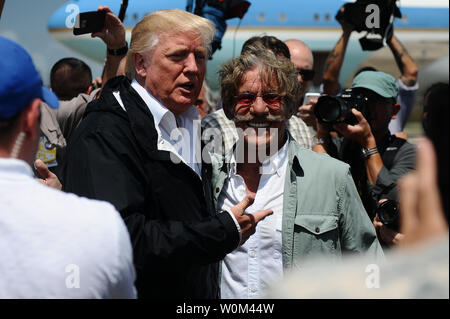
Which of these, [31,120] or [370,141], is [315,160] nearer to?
[370,141]

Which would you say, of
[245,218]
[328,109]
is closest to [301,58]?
[328,109]

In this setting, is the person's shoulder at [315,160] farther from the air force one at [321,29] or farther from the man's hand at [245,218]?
the air force one at [321,29]

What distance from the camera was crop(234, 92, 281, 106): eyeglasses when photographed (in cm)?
248

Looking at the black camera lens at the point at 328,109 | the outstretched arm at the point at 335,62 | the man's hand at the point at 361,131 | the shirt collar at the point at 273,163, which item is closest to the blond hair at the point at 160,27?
the shirt collar at the point at 273,163

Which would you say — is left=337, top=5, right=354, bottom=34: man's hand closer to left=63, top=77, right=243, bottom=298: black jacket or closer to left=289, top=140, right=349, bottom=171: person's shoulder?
left=289, top=140, right=349, bottom=171: person's shoulder

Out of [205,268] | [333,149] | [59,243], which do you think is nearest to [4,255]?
[59,243]

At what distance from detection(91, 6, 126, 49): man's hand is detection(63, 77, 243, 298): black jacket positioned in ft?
2.82

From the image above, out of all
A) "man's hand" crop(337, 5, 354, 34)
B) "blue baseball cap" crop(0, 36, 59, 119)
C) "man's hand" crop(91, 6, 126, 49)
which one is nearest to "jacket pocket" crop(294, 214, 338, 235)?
"blue baseball cap" crop(0, 36, 59, 119)

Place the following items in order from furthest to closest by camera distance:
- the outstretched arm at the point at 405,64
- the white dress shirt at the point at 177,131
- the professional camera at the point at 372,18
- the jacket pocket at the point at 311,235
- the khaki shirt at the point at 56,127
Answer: the outstretched arm at the point at 405,64, the professional camera at the point at 372,18, the khaki shirt at the point at 56,127, the jacket pocket at the point at 311,235, the white dress shirt at the point at 177,131

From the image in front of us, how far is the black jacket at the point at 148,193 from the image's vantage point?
1.88 m

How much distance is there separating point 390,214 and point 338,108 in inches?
24.5

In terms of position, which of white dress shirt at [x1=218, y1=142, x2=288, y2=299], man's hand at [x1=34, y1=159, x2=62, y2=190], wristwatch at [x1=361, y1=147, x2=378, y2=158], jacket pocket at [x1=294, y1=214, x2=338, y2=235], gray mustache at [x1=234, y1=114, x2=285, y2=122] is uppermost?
gray mustache at [x1=234, y1=114, x2=285, y2=122]
